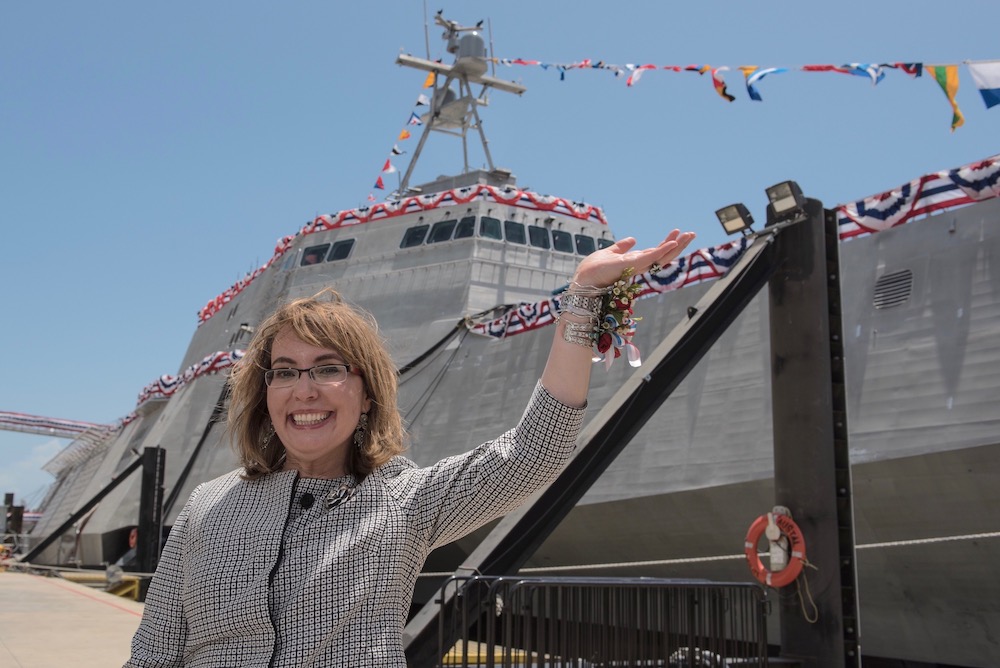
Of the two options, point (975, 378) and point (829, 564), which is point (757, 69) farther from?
point (829, 564)

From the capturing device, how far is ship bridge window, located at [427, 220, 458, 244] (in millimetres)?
16984

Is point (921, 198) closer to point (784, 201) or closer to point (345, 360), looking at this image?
point (784, 201)

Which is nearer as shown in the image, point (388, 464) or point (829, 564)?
point (388, 464)

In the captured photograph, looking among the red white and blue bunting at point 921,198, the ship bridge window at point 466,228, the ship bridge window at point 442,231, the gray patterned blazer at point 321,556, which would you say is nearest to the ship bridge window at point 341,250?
the ship bridge window at point 442,231

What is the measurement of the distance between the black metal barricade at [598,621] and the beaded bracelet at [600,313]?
2.62 metres

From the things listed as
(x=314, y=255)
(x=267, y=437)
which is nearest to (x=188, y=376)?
(x=314, y=255)

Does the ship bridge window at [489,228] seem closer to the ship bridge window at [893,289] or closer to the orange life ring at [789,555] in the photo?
the ship bridge window at [893,289]

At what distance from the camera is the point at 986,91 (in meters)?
7.56

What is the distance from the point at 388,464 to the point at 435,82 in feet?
65.2

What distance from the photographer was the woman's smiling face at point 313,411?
215 centimetres

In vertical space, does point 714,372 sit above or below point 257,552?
above

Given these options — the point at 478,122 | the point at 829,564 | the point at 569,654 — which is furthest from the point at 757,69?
the point at 478,122

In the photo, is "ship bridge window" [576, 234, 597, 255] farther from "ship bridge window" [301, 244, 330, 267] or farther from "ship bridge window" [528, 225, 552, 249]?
"ship bridge window" [301, 244, 330, 267]

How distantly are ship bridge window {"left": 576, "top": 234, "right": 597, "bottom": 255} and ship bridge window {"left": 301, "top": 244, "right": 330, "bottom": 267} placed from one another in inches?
193
